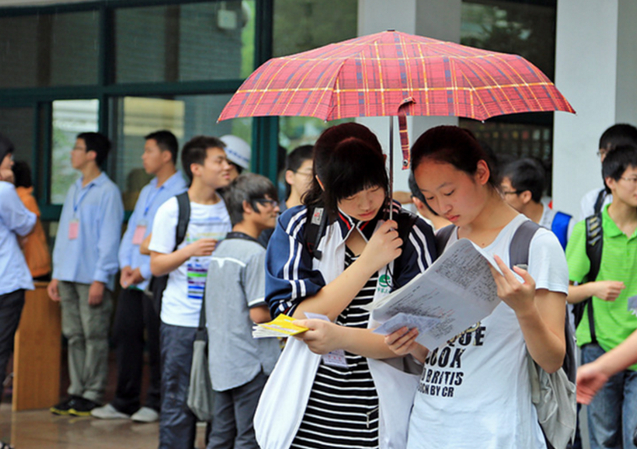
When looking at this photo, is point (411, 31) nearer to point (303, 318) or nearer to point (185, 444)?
point (185, 444)

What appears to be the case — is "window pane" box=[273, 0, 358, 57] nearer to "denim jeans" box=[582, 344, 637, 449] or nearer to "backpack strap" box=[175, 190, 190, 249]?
"backpack strap" box=[175, 190, 190, 249]

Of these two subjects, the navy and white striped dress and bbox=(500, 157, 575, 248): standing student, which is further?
bbox=(500, 157, 575, 248): standing student

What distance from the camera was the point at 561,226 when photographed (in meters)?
4.98

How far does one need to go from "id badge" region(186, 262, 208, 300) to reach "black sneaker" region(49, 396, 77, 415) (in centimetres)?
253

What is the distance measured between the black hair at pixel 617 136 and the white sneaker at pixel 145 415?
13.1 ft

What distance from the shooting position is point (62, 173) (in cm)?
880

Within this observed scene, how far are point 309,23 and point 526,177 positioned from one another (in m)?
3.30

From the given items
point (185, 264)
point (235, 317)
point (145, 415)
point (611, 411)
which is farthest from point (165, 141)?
point (611, 411)

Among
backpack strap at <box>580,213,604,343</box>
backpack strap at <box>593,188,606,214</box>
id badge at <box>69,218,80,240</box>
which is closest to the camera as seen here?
backpack strap at <box>580,213,604,343</box>

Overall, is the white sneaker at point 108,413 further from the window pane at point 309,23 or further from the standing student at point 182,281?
the window pane at point 309,23

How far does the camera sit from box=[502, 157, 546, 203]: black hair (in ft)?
16.3

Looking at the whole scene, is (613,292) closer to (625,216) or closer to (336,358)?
(625,216)

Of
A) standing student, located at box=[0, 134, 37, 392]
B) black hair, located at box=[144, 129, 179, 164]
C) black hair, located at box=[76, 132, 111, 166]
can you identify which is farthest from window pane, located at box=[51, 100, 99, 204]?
standing student, located at box=[0, 134, 37, 392]

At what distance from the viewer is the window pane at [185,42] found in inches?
298
